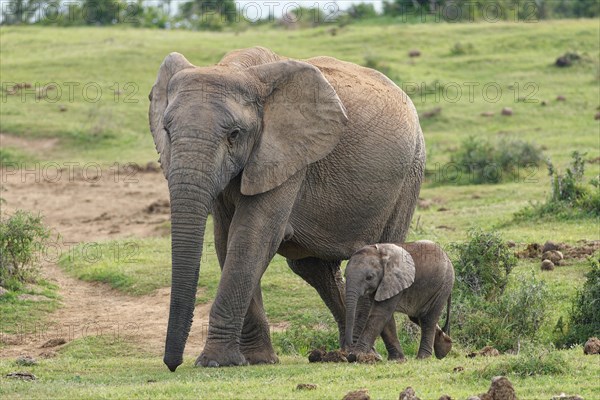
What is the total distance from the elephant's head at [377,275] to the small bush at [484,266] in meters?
2.84

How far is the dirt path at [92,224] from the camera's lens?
13.0 metres

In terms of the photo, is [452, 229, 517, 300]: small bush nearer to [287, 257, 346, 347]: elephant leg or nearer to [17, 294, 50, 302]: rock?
[287, 257, 346, 347]: elephant leg

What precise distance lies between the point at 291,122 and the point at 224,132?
90 centimetres

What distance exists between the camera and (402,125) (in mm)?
11281

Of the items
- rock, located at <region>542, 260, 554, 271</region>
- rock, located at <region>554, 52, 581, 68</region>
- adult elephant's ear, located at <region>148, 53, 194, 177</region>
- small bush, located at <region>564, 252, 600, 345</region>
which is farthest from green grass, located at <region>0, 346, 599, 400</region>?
rock, located at <region>554, 52, 581, 68</region>

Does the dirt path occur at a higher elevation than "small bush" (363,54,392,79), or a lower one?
lower

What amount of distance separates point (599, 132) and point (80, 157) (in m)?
10.9

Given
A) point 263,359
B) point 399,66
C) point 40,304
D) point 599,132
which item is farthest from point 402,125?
point 399,66

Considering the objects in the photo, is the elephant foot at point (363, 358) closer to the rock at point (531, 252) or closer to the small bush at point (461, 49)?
the rock at point (531, 252)

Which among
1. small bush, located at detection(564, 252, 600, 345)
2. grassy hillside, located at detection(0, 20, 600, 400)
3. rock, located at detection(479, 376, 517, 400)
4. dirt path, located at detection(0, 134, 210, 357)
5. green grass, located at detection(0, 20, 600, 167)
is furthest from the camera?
green grass, located at detection(0, 20, 600, 167)

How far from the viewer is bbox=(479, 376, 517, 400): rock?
6.98 meters

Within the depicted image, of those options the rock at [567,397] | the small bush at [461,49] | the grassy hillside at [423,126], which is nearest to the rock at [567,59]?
the grassy hillside at [423,126]

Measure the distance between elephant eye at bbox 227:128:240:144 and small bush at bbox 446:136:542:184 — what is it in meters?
13.1

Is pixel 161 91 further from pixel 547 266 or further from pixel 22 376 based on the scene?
pixel 547 266
